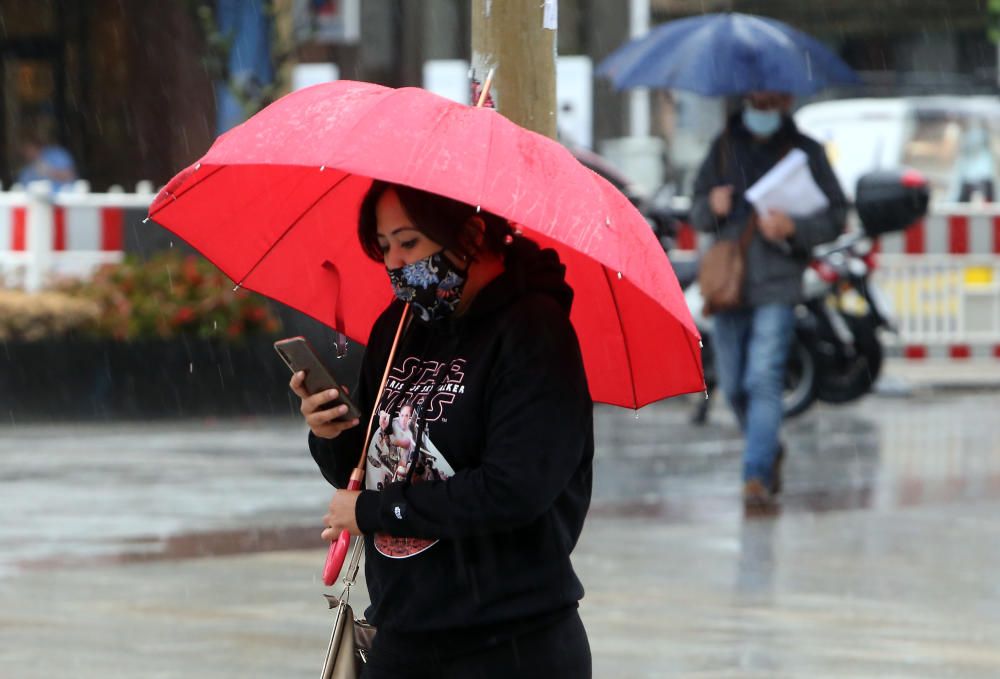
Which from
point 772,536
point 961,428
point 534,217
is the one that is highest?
point 534,217

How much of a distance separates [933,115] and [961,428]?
734 cm

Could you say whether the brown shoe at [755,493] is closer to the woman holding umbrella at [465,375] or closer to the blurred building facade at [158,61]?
the woman holding umbrella at [465,375]

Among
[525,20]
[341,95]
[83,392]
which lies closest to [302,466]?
[83,392]

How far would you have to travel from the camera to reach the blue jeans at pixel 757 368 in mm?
8609

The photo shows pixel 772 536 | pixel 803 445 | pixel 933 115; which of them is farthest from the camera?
pixel 933 115

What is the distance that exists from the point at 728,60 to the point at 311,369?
6.41 m

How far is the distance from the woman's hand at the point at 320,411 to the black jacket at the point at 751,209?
542 centimetres

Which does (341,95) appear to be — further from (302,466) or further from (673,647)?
(302,466)

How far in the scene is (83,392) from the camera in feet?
39.5

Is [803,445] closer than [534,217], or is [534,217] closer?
[534,217]

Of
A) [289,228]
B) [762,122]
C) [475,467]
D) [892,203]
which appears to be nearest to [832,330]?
[892,203]

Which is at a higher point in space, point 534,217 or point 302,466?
point 534,217

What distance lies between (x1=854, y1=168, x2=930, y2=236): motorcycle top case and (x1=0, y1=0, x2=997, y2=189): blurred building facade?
7.12 m

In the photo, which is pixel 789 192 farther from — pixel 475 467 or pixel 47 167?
pixel 47 167
